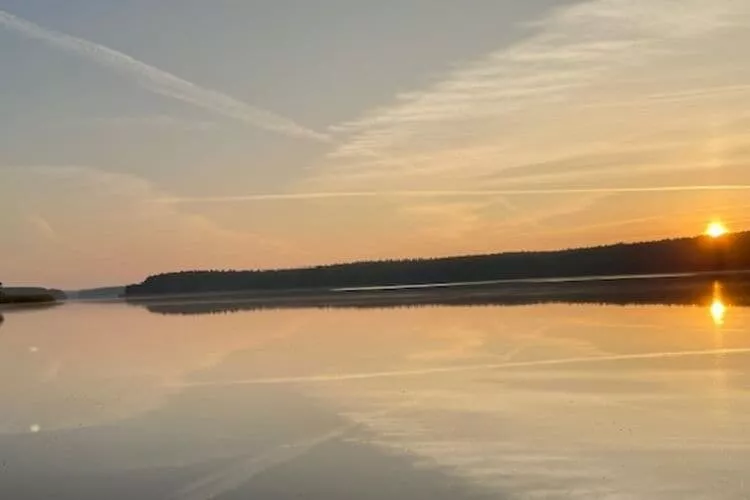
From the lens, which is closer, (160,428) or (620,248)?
(160,428)

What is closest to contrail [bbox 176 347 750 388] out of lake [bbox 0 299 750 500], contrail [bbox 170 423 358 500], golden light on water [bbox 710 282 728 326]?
lake [bbox 0 299 750 500]

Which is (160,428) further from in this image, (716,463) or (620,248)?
(620,248)

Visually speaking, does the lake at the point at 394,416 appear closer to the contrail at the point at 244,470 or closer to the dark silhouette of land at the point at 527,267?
the contrail at the point at 244,470

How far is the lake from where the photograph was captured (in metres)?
8.42

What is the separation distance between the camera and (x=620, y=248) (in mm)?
102062

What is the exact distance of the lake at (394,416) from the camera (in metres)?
8.42

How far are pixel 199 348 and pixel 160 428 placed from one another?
954 centimetres

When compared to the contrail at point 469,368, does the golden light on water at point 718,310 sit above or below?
above

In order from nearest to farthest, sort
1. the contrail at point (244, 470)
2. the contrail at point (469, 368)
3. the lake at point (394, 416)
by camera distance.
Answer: the contrail at point (244, 470) → the lake at point (394, 416) → the contrail at point (469, 368)

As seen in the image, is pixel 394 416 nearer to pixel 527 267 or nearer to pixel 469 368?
pixel 469 368

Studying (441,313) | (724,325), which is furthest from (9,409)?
(441,313)

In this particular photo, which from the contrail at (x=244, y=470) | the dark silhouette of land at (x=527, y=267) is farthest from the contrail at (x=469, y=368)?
the dark silhouette of land at (x=527, y=267)

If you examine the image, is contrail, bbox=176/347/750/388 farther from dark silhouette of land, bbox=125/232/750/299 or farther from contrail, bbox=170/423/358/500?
dark silhouette of land, bbox=125/232/750/299

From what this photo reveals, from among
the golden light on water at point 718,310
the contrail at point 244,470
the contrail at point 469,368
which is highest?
the golden light on water at point 718,310
